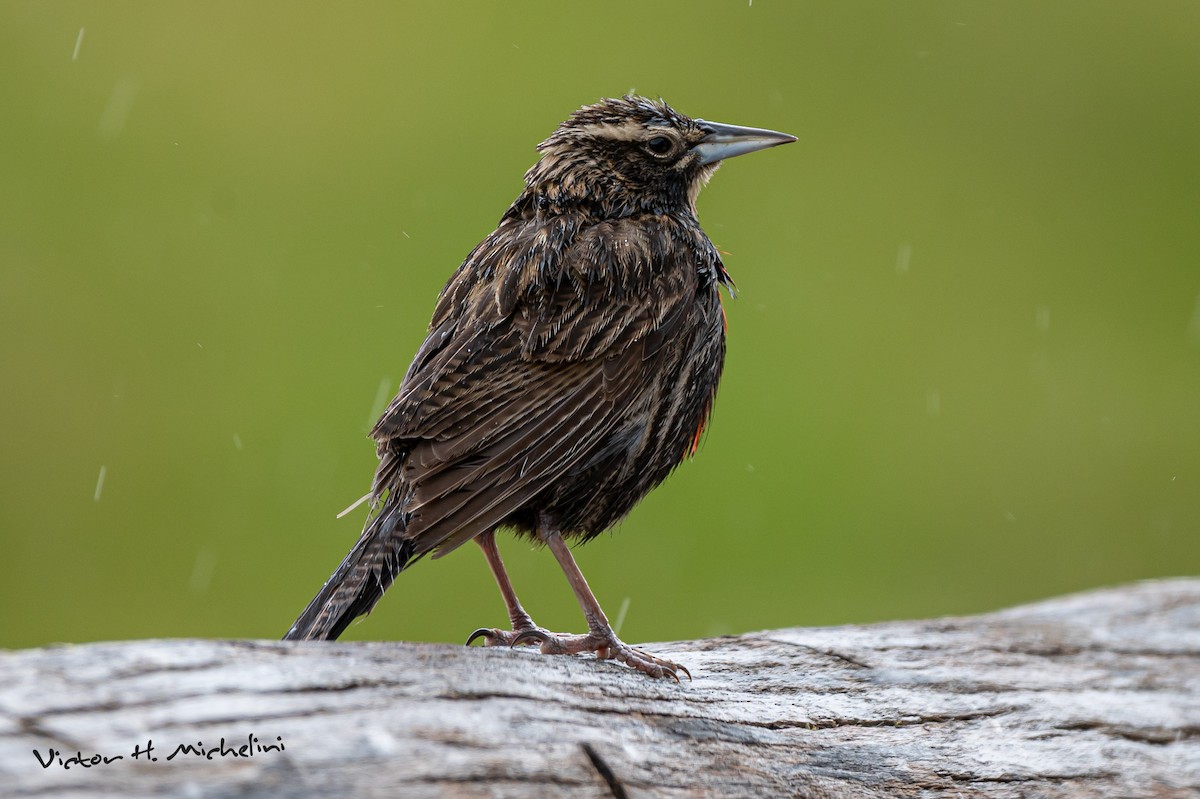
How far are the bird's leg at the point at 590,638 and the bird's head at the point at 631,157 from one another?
117 centimetres

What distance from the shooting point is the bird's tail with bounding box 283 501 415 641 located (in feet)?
10.4

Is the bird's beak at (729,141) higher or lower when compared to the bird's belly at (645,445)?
higher

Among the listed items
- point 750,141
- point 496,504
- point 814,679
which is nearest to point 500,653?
point 496,504

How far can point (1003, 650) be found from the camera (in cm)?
405

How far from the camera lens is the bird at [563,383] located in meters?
3.35

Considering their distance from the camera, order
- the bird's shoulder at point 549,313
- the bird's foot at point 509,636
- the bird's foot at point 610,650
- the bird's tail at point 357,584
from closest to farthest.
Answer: the bird's tail at point 357,584
the bird's foot at point 610,650
the bird's shoulder at point 549,313
the bird's foot at point 509,636

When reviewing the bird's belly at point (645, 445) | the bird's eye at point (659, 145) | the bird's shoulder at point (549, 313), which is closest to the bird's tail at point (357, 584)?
the bird's shoulder at point (549, 313)

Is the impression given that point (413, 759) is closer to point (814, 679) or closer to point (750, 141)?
point (814, 679)

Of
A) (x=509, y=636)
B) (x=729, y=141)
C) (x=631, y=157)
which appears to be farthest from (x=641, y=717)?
(x=729, y=141)

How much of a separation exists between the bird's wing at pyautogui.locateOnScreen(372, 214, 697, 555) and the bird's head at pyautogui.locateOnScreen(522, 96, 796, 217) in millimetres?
374

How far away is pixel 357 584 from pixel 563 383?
0.81 meters

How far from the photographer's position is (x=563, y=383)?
11.8 ft

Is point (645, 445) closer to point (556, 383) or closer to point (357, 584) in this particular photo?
point (556, 383)

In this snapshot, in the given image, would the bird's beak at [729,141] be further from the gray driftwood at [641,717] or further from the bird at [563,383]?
the gray driftwood at [641,717]
